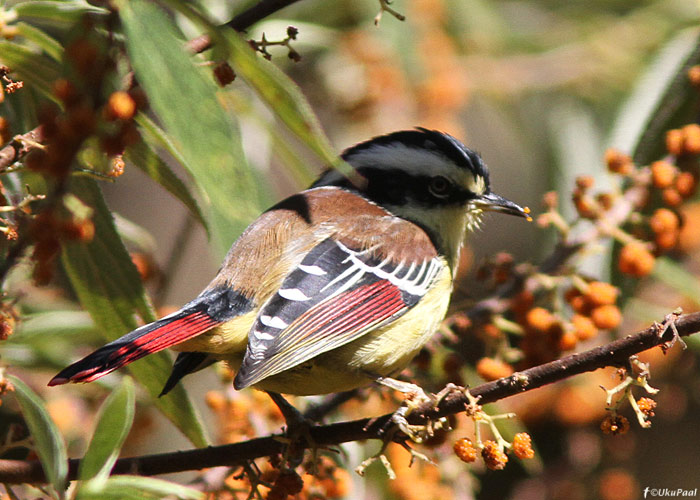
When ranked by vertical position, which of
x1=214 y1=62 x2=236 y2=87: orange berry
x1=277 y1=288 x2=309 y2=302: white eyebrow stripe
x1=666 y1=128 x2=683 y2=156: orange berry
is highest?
x1=214 y1=62 x2=236 y2=87: orange berry

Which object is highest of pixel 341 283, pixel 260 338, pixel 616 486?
pixel 341 283

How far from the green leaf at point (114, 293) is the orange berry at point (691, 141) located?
169cm

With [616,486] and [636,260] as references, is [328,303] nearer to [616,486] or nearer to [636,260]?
[636,260]

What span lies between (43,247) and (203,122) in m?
0.34

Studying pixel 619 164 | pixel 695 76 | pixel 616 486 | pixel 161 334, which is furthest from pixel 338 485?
pixel 695 76

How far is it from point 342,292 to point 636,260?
90 centimetres

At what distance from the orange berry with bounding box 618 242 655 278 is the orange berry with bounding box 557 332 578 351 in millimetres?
341

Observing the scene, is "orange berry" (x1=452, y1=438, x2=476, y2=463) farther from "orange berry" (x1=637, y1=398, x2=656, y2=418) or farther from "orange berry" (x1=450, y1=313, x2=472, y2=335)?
"orange berry" (x1=450, y1=313, x2=472, y2=335)

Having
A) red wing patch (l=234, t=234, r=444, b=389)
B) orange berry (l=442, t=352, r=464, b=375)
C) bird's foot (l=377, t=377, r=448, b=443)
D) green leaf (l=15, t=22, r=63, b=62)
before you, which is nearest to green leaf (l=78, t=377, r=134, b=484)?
red wing patch (l=234, t=234, r=444, b=389)

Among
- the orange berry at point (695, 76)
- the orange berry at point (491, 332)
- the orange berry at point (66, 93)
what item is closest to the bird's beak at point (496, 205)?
the orange berry at point (491, 332)

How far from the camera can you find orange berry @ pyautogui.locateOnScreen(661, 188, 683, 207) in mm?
2705

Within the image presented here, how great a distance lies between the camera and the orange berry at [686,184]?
2715mm

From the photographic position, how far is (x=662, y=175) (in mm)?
2688

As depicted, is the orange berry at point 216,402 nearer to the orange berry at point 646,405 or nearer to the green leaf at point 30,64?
the green leaf at point 30,64
